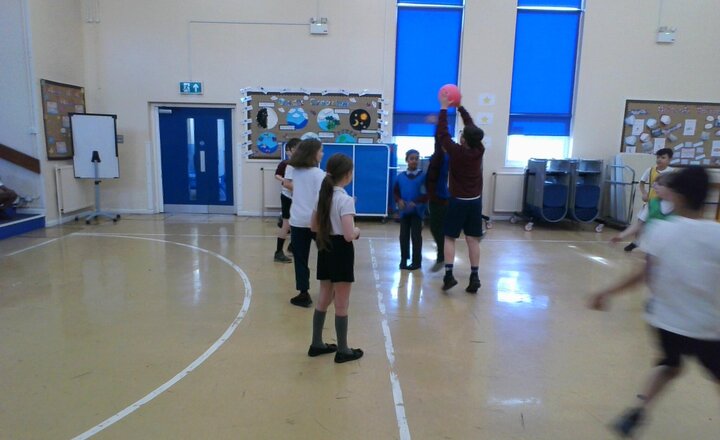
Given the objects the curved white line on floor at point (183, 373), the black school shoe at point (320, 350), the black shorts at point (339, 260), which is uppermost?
the black shorts at point (339, 260)

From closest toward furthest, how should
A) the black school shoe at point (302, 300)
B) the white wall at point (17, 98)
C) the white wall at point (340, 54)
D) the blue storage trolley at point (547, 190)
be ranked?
the black school shoe at point (302, 300) < the white wall at point (17, 98) < the blue storage trolley at point (547, 190) < the white wall at point (340, 54)

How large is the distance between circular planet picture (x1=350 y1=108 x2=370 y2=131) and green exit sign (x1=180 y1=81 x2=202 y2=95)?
2779 millimetres

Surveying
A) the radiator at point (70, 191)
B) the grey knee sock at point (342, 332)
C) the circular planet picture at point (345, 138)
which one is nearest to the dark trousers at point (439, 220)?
the grey knee sock at point (342, 332)

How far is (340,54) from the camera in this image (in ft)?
27.2

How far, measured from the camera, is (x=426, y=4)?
822 centimetres

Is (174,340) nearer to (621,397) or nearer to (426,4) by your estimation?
(621,397)

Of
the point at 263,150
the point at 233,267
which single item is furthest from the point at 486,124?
the point at 233,267

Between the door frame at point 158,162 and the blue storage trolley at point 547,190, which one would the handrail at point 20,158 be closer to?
the door frame at point 158,162

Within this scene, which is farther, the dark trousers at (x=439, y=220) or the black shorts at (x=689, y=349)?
the dark trousers at (x=439, y=220)

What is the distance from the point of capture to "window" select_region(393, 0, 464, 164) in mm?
8266

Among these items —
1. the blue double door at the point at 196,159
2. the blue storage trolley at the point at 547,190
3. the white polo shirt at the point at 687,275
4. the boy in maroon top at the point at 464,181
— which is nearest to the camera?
the white polo shirt at the point at 687,275

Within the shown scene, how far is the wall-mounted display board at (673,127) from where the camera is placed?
27.6 ft

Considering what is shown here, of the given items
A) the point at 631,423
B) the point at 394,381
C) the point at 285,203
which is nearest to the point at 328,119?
the point at 285,203

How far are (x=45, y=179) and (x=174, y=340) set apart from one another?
5536 mm
